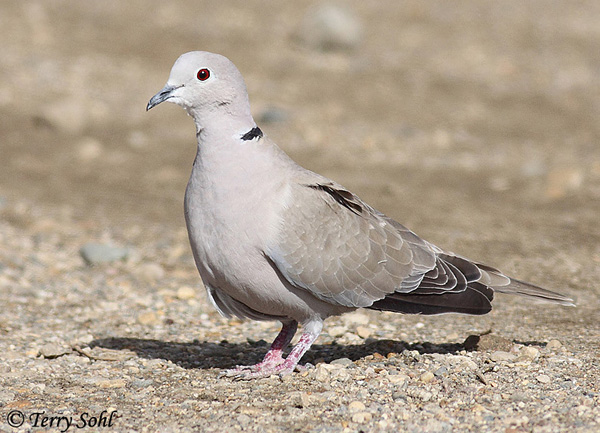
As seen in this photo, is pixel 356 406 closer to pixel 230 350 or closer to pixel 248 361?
pixel 248 361

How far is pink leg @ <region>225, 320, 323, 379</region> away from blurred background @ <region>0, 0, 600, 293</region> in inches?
118

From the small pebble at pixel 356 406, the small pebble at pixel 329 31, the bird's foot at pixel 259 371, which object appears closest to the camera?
the small pebble at pixel 356 406

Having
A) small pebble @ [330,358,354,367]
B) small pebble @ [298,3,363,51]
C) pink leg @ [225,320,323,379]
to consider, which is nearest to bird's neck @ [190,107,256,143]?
pink leg @ [225,320,323,379]

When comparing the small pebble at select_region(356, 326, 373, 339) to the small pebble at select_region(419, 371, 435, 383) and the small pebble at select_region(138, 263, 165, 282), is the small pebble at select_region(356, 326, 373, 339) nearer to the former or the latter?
the small pebble at select_region(419, 371, 435, 383)

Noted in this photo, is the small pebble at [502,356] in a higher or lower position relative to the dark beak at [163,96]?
lower

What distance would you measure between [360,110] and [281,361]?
8.50 metres

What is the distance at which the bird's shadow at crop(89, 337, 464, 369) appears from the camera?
5.54m

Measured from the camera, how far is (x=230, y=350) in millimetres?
5883

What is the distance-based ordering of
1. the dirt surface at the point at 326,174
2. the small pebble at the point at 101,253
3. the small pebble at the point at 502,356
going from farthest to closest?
1. the small pebble at the point at 101,253
2. the small pebble at the point at 502,356
3. the dirt surface at the point at 326,174

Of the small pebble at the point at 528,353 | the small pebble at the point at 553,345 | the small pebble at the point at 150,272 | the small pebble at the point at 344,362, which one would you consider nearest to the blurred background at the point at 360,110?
the small pebble at the point at 150,272

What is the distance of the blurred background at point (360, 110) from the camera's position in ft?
31.5

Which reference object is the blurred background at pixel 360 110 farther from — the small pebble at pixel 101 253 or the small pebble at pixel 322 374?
the small pebble at pixel 322 374

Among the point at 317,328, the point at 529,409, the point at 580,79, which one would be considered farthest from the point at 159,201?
the point at 580,79

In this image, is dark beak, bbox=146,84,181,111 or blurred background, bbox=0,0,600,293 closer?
dark beak, bbox=146,84,181,111
